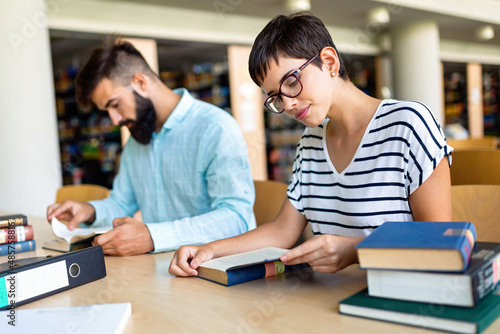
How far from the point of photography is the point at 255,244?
121cm

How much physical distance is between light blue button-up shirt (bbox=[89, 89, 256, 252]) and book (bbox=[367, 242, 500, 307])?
76cm

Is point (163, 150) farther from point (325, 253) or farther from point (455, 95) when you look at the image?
point (455, 95)

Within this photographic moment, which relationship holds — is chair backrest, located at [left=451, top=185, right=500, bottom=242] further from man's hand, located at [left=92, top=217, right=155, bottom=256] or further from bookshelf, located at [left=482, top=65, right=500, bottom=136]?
bookshelf, located at [left=482, top=65, right=500, bottom=136]

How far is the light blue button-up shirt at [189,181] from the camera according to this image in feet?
4.80

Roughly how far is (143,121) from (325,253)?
1150mm

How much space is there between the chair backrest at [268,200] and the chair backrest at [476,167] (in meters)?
1.00

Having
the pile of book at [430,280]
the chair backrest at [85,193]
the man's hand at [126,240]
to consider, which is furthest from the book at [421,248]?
the chair backrest at [85,193]

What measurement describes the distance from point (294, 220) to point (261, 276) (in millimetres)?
334

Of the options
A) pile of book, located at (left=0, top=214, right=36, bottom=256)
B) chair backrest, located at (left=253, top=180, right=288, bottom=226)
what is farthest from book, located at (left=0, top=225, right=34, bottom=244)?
chair backrest, located at (left=253, top=180, right=288, bottom=226)

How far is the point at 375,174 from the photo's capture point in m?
1.13

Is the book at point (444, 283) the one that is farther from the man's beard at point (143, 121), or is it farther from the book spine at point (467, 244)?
the man's beard at point (143, 121)

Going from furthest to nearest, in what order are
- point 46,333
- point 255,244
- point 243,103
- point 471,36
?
point 471,36, point 243,103, point 255,244, point 46,333

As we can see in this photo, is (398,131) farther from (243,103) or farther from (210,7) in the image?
(243,103)

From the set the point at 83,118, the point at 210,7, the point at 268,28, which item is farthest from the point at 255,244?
the point at 83,118
